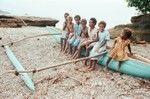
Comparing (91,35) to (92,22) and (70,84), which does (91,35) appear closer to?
(92,22)

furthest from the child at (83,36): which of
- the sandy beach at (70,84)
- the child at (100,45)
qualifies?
the child at (100,45)

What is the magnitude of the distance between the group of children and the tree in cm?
945

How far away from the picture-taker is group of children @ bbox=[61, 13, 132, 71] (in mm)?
8750

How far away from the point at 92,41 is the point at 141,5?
35.3 ft

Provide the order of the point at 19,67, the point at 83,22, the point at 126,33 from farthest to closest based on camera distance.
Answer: the point at 19,67, the point at 83,22, the point at 126,33

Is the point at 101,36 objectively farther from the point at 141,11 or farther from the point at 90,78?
the point at 141,11

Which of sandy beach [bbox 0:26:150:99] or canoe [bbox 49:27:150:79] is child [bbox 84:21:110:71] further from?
canoe [bbox 49:27:150:79]

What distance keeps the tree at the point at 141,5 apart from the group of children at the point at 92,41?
9.45 m

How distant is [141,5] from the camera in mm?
19203

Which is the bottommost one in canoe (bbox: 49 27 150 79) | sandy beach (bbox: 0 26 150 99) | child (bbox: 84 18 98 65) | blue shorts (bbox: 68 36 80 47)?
sandy beach (bbox: 0 26 150 99)

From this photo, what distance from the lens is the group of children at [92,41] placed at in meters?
8.75

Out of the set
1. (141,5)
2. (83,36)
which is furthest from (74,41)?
(141,5)

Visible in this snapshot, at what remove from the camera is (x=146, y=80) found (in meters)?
8.47

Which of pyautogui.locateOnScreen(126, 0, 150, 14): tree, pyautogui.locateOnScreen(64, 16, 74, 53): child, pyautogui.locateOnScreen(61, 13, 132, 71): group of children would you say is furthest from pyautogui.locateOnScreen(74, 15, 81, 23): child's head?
pyautogui.locateOnScreen(126, 0, 150, 14): tree
